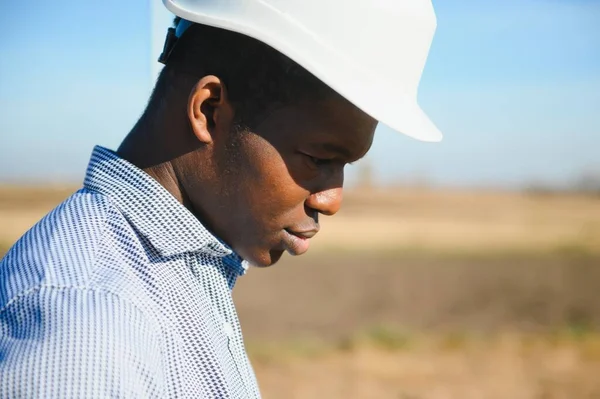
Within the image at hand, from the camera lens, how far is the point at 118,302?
125 centimetres

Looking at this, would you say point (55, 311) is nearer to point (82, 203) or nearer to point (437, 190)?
point (82, 203)

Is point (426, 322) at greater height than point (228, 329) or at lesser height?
lesser

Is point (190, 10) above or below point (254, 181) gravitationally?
above

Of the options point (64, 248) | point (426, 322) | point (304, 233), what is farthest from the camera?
point (426, 322)

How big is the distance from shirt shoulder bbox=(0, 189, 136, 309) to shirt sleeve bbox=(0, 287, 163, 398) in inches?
1.2

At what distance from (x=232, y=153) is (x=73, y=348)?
595 mm

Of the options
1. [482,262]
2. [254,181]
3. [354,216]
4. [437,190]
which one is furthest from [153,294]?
[437,190]

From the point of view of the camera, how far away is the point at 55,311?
119 cm

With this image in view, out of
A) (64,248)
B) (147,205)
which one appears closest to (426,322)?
(147,205)

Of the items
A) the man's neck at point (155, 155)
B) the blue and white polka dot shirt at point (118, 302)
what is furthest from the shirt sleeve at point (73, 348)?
the man's neck at point (155, 155)

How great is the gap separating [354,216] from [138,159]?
169 ft

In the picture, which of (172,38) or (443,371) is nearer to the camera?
(172,38)

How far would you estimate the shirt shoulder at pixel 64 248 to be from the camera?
1.25 metres

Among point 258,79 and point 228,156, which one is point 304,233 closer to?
point 228,156
